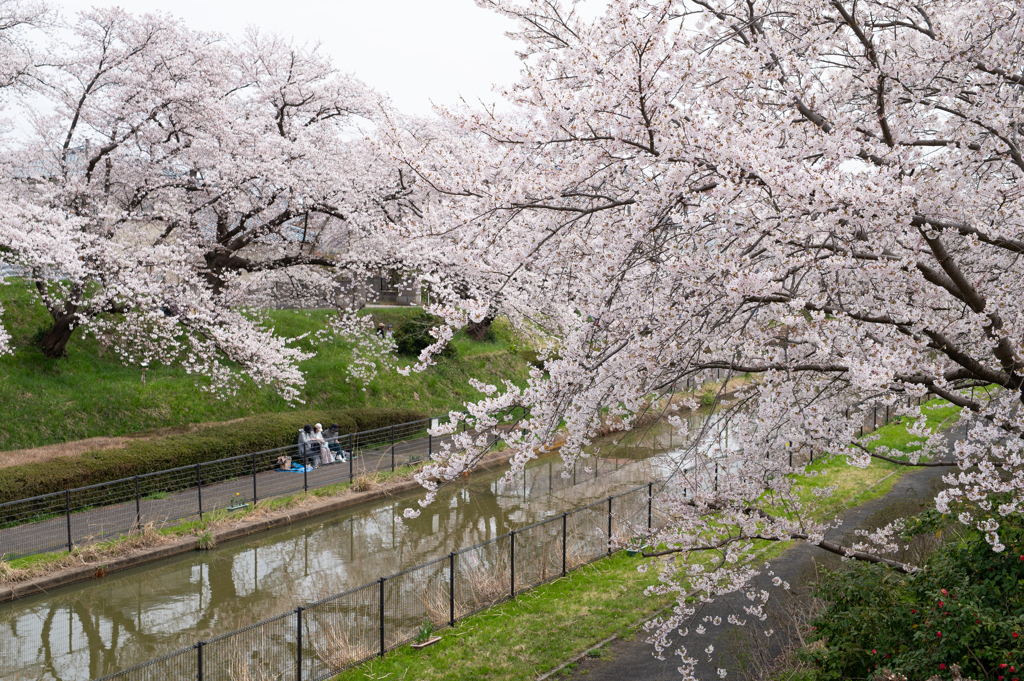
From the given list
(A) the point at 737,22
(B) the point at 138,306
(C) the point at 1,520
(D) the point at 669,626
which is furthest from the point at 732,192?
(B) the point at 138,306

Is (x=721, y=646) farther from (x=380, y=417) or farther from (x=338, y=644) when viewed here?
(x=380, y=417)

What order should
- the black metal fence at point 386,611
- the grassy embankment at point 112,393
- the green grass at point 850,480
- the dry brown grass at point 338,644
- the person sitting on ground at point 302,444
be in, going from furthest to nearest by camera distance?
1. the person sitting on ground at point 302,444
2. the grassy embankment at point 112,393
3. the green grass at point 850,480
4. the dry brown grass at point 338,644
5. the black metal fence at point 386,611

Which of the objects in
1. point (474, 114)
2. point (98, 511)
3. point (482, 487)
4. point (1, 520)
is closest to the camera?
point (474, 114)

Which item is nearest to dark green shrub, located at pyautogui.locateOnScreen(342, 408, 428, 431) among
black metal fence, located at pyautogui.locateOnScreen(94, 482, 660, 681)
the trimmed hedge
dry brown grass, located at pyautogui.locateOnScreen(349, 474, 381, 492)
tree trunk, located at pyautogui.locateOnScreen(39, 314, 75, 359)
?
the trimmed hedge

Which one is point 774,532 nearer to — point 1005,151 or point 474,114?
point 1005,151

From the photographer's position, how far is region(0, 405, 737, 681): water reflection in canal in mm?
9938

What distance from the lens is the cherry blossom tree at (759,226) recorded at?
4562mm

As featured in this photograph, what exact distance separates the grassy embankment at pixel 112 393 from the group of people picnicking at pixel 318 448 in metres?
2.77

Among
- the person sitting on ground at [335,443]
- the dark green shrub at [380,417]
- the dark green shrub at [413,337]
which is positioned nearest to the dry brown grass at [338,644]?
the person sitting on ground at [335,443]

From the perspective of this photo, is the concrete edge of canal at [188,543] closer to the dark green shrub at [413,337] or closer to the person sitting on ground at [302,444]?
the person sitting on ground at [302,444]

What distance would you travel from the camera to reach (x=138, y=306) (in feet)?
62.5

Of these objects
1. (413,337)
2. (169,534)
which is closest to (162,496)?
(169,534)

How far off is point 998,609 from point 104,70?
20960 mm

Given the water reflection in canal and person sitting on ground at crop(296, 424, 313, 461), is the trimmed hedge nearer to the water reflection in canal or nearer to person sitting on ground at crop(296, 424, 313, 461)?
person sitting on ground at crop(296, 424, 313, 461)
